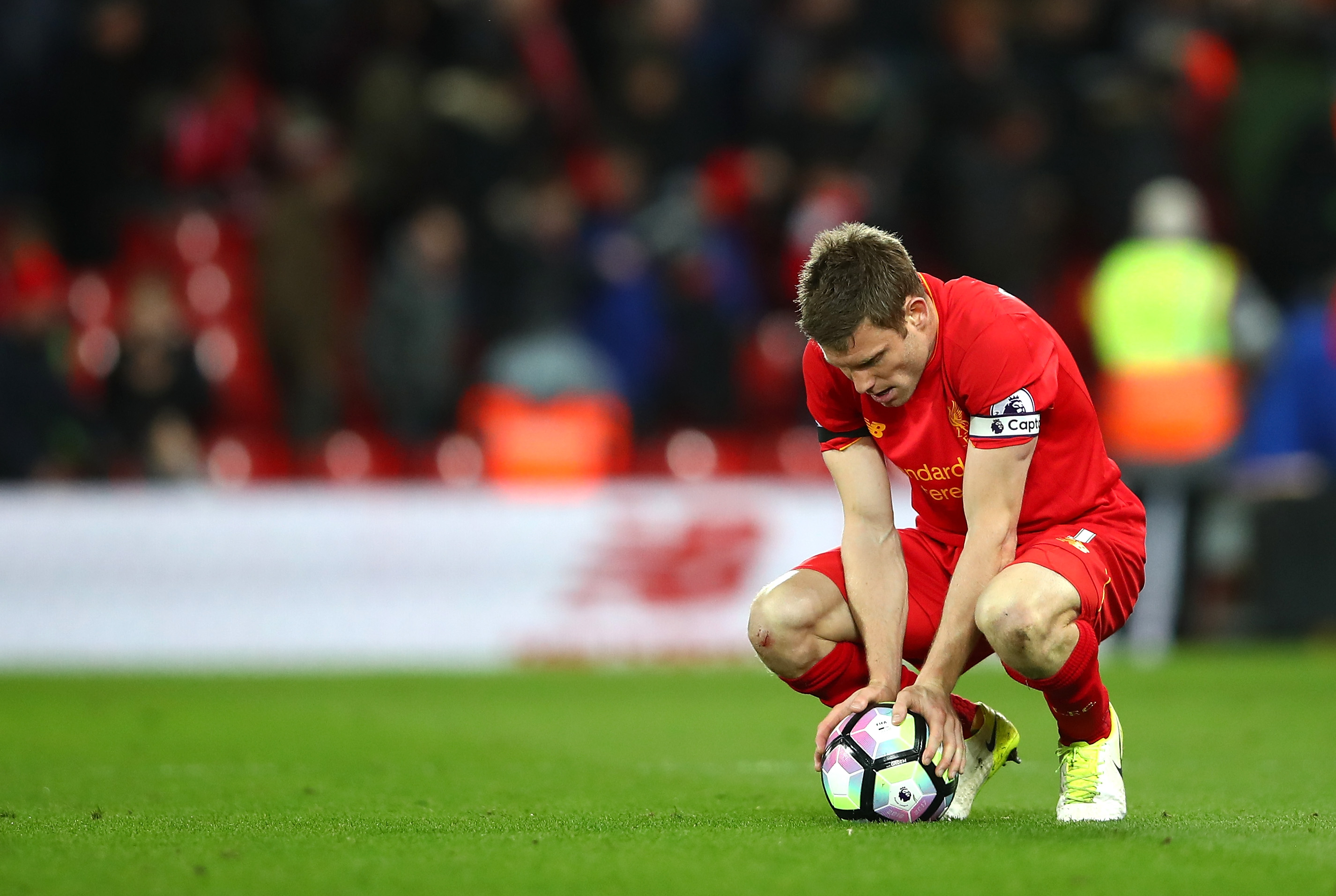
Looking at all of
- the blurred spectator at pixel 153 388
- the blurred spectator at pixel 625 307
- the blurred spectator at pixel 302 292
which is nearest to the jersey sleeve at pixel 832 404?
the blurred spectator at pixel 153 388

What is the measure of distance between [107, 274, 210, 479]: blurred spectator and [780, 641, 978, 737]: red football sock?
7.67 m

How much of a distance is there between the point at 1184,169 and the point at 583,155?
15.3ft

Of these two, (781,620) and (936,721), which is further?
(781,620)

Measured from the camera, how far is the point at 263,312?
44.0 feet

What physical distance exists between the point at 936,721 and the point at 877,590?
50 centimetres

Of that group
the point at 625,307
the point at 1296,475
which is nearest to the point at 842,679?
the point at 1296,475

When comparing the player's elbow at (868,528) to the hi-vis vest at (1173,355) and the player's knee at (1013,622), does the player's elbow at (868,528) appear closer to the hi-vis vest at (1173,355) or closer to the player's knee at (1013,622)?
the player's knee at (1013,622)

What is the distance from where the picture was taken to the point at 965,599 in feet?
16.5

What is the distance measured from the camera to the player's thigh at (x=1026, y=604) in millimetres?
4793

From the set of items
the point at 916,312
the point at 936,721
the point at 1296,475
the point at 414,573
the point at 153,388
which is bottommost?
the point at 414,573

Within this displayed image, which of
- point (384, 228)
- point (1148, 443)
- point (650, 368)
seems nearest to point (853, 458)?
point (1148, 443)

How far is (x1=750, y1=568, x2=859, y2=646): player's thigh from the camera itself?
535cm

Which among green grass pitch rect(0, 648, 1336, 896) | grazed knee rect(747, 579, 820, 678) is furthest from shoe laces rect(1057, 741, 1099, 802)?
grazed knee rect(747, 579, 820, 678)

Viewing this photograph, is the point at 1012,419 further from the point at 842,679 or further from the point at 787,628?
the point at 842,679
